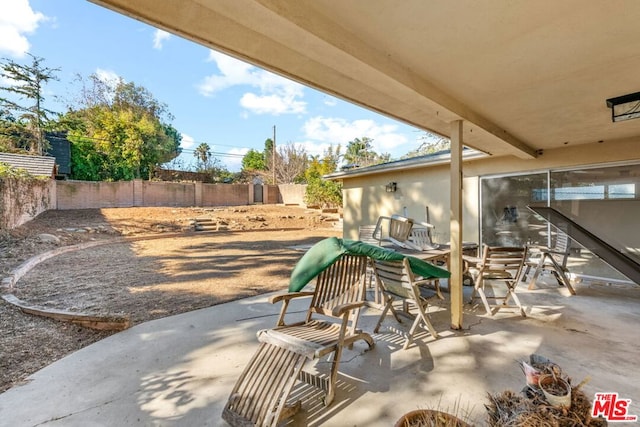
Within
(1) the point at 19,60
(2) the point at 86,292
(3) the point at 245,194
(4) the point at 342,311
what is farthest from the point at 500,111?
(1) the point at 19,60

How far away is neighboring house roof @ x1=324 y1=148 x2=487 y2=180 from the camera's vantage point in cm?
679

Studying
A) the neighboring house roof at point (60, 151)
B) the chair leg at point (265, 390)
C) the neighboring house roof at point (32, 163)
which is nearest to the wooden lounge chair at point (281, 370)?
the chair leg at point (265, 390)

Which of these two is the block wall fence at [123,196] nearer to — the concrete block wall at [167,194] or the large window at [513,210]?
the concrete block wall at [167,194]

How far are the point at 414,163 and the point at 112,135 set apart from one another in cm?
1999

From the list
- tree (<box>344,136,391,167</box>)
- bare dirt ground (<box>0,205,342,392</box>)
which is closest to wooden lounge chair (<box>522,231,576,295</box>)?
bare dirt ground (<box>0,205,342,392</box>)

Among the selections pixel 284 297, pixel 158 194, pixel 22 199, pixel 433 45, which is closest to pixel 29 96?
pixel 158 194

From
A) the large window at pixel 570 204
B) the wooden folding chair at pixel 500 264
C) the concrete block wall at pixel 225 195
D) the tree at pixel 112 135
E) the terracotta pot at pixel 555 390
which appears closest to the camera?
the terracotta pot at pixel 555 390

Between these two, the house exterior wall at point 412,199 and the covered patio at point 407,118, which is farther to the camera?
the house exterior wall at point 412,199

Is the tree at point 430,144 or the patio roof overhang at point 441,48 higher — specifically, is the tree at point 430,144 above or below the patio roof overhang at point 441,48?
above

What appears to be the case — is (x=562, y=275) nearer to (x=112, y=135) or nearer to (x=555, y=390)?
A: (x=555, y=390)

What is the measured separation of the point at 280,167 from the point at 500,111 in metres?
26.3

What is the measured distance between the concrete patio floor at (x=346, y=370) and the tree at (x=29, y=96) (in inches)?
831

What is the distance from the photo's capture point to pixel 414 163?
784 centimetres
